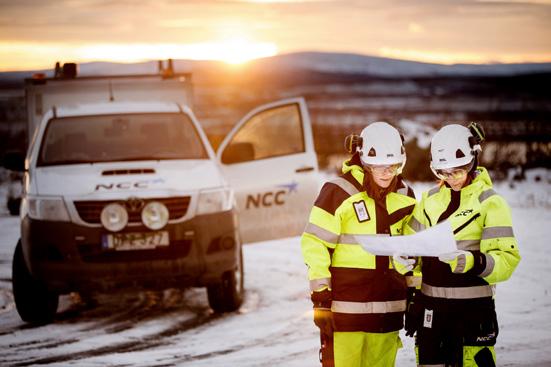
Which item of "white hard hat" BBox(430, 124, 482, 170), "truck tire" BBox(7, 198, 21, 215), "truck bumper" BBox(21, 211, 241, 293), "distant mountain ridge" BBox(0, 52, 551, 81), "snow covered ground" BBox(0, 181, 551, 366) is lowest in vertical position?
"snow covered ground" BBox(0, 181, 551, 366)

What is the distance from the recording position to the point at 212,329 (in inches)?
299

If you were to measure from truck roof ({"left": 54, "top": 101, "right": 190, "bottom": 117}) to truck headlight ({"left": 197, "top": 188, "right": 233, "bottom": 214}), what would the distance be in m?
1.49

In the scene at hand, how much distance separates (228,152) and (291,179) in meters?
0.71

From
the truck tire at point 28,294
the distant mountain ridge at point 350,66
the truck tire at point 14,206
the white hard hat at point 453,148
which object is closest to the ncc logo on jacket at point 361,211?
the white hard hat at point 453,148

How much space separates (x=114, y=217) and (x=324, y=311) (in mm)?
3567

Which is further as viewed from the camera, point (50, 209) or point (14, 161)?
point (14, 161)

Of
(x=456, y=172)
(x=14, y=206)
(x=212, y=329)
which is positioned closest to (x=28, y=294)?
(x=212, y=329)

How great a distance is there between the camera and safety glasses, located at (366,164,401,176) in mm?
4332

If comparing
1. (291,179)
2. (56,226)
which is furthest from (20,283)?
(291,179)

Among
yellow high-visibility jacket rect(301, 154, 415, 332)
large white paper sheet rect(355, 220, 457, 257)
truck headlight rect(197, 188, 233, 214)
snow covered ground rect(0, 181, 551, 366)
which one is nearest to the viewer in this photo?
large white paper sheet rect(355, 220, 457, 257)

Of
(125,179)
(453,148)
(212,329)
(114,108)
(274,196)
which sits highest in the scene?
(114,108)

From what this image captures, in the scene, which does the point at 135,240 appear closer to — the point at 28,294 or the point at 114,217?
the point at 114,217

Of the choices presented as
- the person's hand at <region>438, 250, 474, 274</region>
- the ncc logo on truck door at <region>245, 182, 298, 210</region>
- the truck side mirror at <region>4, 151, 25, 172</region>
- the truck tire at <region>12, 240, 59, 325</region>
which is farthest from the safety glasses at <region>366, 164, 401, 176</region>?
the truck side mirror at <region>4, 151, 25, 172</region>

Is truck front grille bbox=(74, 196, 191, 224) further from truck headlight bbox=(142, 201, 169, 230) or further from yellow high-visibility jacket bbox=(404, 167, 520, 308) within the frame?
yellow high-visibility jacket bbox=(404, 167, 520, 308)
